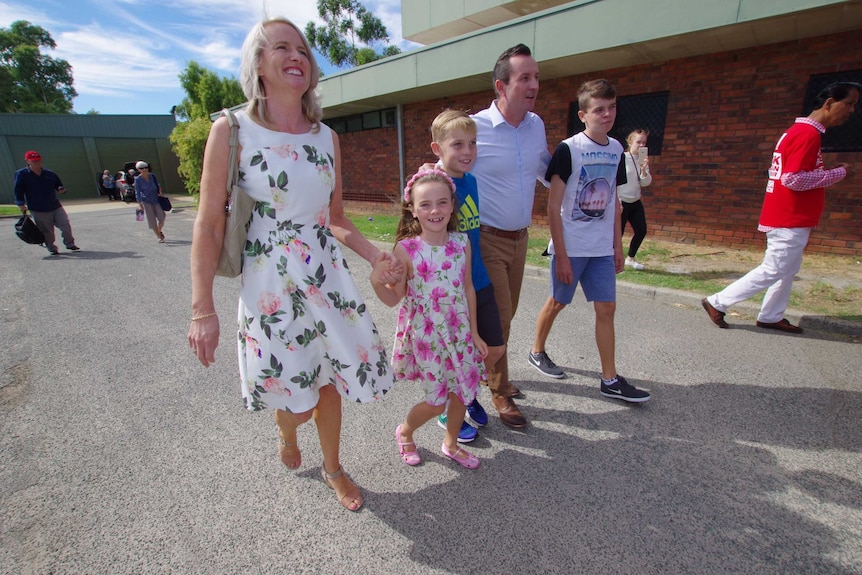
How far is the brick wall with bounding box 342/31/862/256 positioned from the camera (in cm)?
613

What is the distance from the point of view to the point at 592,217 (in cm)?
290

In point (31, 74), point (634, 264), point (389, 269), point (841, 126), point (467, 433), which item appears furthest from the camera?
point (31, 74)

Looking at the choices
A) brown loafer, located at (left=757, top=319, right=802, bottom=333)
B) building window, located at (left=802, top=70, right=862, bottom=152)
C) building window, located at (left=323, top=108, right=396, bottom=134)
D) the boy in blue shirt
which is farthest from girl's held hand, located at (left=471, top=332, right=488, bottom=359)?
building window, located at (left=323, top=108, right=396, bottom=134)

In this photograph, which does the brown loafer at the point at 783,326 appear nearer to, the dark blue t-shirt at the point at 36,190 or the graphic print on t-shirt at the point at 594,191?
the graphic print on t-shirt at the point at 594,191

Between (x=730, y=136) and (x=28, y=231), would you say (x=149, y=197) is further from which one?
(x=730, y=136)

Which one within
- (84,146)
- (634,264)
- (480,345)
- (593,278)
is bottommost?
(634,264)

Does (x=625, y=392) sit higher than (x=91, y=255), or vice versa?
(x=625, y=392)

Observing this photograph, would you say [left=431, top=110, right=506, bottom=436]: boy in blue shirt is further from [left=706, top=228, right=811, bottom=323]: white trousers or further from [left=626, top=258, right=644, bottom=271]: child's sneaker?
[left=626, top=258, right=644, bottom=271]: child's sneaker

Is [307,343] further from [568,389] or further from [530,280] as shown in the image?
[530,280]

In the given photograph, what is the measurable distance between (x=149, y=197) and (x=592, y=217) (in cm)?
1032

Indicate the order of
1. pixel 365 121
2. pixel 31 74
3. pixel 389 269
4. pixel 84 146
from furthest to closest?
pixel 31 74
pixel 84 146
pixel 365 121
pixel 389 269

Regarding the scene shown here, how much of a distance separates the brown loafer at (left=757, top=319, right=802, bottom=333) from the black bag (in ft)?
38.0

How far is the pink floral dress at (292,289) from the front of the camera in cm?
177

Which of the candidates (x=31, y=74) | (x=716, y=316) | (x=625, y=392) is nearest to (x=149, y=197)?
(x=625, y=392)
